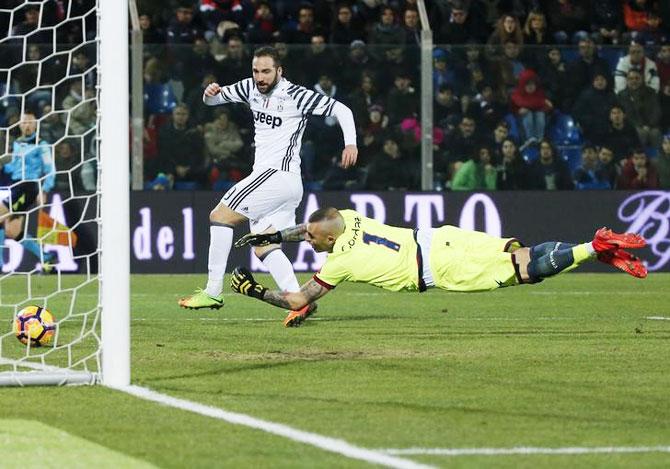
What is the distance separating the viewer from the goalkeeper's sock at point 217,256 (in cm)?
1216

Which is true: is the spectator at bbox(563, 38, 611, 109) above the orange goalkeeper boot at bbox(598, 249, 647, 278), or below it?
above

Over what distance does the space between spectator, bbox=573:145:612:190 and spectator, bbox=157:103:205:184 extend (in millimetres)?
4625

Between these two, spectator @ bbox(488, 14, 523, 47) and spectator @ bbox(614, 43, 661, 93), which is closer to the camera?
spectator @ bbox(614, 43, 661, 93)

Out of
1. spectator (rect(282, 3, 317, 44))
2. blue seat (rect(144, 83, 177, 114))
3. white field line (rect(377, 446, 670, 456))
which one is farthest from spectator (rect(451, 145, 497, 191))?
white field line (rect(377, 446, 670, 456))

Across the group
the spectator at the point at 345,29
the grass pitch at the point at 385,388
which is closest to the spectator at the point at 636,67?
the spectator at the point at 345,29

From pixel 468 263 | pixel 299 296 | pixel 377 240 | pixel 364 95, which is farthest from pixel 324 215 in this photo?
pixel 364 95

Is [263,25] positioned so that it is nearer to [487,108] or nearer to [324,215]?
[487,108]

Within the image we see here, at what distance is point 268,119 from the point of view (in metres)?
12.2

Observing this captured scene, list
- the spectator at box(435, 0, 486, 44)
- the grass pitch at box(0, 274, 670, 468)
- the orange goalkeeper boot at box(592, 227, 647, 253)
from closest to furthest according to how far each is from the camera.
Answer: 1. the grass pitch at box(0, 274, 670, 468)
2. the orange goalkeeper boot at box(592, 227, 647, 253)
3. the spectator at box(435, 0, 486, 44)

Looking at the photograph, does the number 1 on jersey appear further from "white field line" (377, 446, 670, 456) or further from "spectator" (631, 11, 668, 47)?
"spectator" (631, 11, 668, 47)

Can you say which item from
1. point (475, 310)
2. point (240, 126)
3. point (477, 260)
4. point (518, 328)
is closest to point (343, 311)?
point (475, 310)

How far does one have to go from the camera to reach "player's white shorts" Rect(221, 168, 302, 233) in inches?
477

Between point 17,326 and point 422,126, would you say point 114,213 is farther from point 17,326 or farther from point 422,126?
point 422,126

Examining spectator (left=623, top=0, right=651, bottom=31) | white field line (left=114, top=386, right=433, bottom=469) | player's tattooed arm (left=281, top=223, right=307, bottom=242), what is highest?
spectator (left=623, top=0, right=651, bottom=31)
